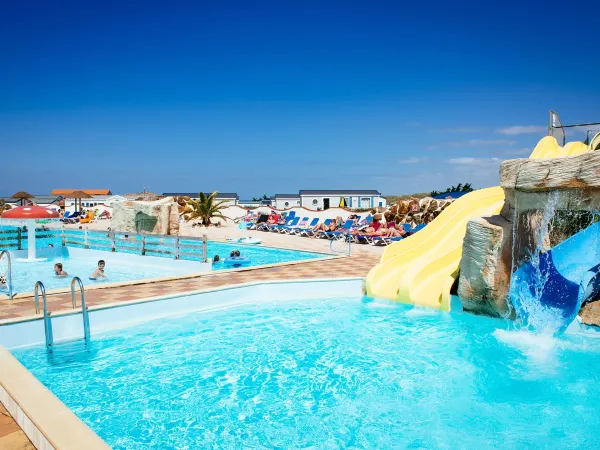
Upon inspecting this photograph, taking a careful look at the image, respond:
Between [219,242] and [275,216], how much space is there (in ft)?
28.1

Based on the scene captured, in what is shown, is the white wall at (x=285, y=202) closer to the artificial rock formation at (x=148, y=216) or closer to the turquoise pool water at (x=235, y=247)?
the artificial rock formation at (x=148, y=216)

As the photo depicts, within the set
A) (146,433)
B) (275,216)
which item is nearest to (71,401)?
(146,433)

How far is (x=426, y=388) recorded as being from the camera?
4.89 meters

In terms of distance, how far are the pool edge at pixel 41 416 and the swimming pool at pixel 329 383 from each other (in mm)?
842

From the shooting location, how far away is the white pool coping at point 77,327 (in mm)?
2807

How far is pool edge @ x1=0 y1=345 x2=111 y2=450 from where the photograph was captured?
2672 mm

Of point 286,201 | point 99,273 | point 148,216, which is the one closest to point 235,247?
point 148,216

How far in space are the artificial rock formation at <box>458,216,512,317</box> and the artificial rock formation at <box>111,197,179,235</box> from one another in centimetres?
1345

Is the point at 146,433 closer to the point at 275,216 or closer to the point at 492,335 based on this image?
the point at 492,335

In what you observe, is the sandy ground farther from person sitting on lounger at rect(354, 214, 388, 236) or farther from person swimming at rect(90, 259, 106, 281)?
person swimming at rect(90, 259, 106, 281)

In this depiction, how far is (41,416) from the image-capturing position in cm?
296

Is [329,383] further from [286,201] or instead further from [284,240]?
[286,201]

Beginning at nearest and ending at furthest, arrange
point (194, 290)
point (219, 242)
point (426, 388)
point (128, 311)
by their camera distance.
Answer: point (426, 388) → point (128, 311) → point (194, 290) → point (219, 242)

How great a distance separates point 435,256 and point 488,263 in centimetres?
205
